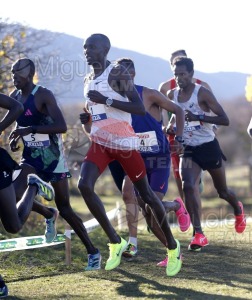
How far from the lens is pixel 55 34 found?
17.8m

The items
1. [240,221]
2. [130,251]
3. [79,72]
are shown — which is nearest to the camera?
[130,251]

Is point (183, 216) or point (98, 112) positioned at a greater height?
point (98, 112)

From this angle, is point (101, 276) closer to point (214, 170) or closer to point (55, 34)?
point (214, 170)

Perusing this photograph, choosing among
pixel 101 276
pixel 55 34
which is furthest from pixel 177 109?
pixel 55 34

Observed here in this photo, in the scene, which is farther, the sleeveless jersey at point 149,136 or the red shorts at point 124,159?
the sleeveless jersey at point 149,136

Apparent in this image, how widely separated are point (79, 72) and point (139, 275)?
5133 millimetres

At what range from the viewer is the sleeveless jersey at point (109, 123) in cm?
816

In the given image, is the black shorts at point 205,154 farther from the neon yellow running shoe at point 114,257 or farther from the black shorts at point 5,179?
the black shorts at point 5,179

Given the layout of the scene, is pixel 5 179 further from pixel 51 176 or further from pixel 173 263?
pixel 173 263

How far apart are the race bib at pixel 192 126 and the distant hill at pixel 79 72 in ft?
9.04

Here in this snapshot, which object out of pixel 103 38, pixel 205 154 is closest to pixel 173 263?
pixel 205 154

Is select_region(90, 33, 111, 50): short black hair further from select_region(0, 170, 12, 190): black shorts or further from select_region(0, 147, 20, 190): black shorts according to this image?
select_region(0, 170, 12, 190): black shorts

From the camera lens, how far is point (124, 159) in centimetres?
818

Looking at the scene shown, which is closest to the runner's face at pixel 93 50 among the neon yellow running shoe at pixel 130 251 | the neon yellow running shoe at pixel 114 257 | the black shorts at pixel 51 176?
the black shorts at pixel 51 176
